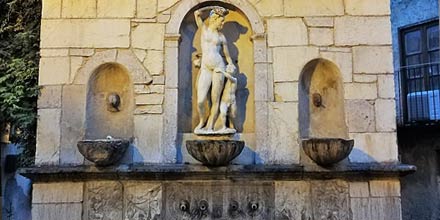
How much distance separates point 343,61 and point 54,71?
2766 mm

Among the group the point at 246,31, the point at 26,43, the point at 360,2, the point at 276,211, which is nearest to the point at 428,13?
the point at 360,2

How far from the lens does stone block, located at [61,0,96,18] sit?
5.04 metres

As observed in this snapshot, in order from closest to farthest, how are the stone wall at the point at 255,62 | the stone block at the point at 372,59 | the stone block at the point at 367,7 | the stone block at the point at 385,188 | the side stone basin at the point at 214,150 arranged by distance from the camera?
the side stone basin at the point at 214,150, the stone block at the point at 385,188, the stone wall at the point at 255,62, the stone block at the point at 372,59, the stone block at the point at 367,7

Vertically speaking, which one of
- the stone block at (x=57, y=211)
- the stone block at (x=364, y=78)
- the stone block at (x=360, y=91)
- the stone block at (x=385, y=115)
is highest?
the stone block at (x=364, y=78)

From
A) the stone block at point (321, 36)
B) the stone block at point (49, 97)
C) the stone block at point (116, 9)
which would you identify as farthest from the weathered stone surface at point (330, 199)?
the stone block at point (49, 97)

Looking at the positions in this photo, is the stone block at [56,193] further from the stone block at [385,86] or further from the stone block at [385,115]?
the stone block at [385,86]

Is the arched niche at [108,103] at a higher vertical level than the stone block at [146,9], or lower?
lower

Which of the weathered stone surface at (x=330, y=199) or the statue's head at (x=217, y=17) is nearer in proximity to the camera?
the weathered stone surface at (x=330, y=199)

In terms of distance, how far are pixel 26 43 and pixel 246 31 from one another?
2.36m

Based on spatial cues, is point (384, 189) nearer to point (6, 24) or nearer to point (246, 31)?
point (246, 31)

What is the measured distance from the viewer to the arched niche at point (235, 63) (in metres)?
5.02

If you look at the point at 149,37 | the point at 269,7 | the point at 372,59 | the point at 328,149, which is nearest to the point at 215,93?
the point at 149,37

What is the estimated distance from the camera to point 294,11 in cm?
505

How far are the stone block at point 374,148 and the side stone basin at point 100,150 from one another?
7.10 ft
